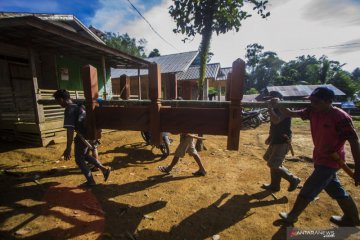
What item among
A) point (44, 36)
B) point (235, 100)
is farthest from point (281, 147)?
point (44, 36)

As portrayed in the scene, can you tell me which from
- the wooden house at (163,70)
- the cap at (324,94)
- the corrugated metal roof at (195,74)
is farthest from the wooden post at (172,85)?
the corrugated metal roof at (195,74)

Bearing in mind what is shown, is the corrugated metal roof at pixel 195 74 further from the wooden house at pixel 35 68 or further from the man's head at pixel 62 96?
the man's head at pixel 62 96

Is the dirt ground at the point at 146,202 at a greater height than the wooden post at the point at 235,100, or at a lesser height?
lesser

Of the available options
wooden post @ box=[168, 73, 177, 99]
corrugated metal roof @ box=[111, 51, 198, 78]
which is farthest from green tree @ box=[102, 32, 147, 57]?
wooden post @ box=[168, 73, 177, 99]

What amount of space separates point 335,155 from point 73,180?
4.60 m

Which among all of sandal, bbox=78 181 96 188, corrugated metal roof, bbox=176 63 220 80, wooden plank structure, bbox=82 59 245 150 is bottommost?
sandal, bbox=78 181 96 188

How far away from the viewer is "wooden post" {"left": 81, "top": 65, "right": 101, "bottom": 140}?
6.86 feet

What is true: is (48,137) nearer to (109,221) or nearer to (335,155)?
(109,221)

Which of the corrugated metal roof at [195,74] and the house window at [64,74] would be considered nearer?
the house window at [64,74]

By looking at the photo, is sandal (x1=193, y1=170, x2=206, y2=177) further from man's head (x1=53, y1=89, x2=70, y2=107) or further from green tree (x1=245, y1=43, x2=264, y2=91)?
green tree (x1=245, y1=43, x2=264, y2=91)

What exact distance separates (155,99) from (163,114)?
174mm

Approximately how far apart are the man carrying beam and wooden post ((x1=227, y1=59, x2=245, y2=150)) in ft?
3.34

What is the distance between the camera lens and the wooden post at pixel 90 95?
2.09 meters

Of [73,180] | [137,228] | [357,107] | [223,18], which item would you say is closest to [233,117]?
[137,228]
